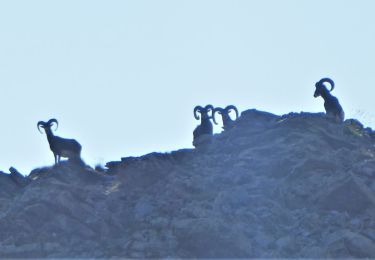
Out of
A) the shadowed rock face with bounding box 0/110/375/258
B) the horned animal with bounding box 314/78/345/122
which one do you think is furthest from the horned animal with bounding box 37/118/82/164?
the horned animal with bounding box 314/78/345/122

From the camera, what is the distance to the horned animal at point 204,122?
148ft

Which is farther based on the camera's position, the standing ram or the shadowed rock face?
the standing ram

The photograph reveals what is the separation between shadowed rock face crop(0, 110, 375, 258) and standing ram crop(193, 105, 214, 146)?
536cm

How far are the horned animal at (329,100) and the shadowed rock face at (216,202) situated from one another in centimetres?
306

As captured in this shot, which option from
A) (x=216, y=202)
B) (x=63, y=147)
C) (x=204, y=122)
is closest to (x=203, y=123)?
(x=204, y=122)

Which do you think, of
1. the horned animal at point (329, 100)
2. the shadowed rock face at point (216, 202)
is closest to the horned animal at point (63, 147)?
the shadowed rock face at point (216, 202)

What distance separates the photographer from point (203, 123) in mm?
46094

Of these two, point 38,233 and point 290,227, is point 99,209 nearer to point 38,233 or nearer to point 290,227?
point 38,233

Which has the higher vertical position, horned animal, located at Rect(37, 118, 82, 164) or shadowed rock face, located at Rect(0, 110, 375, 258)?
horned animal, located at Rect(37, 118, 82, 164)

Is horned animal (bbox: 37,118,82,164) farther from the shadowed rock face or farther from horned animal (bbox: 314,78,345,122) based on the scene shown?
horned animal (bbox: 314,78,345,122)

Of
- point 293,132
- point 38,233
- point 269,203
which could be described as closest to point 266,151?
point 293,132

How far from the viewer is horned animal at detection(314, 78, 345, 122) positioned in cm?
4288

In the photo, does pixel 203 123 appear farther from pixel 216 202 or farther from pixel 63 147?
pixel 216 202

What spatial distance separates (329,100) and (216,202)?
32.8 feet
